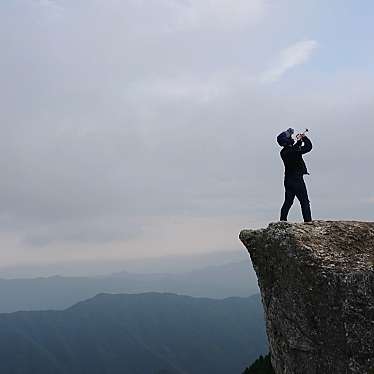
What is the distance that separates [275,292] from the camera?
15.5 m

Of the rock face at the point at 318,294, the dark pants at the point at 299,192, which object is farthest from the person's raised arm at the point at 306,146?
the rock face at the point at 318,294

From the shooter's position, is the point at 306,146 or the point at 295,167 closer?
the point at 306,146

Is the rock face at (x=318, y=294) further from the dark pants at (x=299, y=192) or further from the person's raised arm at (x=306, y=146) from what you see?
the person's raised arm at (x=306, y=146)

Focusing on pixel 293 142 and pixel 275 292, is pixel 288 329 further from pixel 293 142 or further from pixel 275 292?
pixel 293 142

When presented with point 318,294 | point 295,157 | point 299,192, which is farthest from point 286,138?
point 318,294

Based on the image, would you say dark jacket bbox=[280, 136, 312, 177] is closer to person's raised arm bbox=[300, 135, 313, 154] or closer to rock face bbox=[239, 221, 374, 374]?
person's raised arm bbox=[300, 135, 313, 154]

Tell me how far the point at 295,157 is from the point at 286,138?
753 millimetres

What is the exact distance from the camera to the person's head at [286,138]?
57.5 feet

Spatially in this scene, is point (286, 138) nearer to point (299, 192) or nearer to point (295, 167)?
point (295, 167)

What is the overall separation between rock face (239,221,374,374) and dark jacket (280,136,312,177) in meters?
2.45

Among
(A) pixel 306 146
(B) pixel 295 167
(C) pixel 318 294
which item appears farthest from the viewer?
(B) pixel 295 167

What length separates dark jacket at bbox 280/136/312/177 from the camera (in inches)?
680

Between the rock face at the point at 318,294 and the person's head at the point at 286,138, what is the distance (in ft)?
10.3

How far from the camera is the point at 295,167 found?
1777cm
